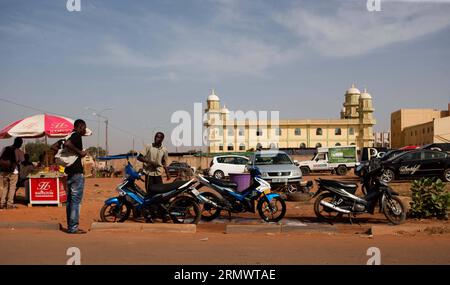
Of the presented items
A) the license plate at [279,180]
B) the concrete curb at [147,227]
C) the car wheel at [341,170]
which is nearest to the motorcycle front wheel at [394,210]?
the concrete curb at [147,227]

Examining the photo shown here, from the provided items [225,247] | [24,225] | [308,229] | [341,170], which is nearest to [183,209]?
[225,247]

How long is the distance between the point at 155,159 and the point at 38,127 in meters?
4.47

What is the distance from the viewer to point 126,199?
8.66 metres

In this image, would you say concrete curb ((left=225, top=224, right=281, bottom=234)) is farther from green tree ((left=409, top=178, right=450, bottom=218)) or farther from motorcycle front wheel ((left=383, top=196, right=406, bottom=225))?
green tree ((left=409, top=178, right=450, bottom=218))

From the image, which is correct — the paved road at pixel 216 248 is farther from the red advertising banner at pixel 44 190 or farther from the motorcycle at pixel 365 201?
the red advertising banner at pixel 44 190

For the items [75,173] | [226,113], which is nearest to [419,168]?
[75,173]

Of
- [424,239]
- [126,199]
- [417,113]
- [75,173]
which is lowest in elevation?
[424,239]

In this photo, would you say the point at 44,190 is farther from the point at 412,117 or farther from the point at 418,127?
the point at 412,117

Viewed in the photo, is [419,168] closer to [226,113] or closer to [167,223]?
[167,223]

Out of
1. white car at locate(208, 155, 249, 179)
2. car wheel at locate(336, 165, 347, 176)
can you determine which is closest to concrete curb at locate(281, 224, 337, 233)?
white car at locate(208, 155, 249, 179)

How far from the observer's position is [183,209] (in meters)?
8.69

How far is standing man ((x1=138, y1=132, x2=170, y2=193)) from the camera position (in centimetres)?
908
